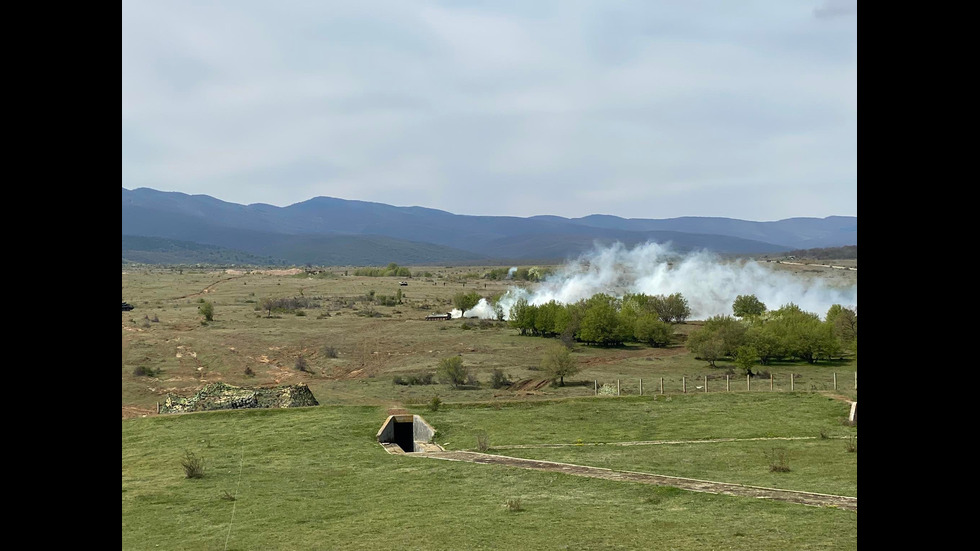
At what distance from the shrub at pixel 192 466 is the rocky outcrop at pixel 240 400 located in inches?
255

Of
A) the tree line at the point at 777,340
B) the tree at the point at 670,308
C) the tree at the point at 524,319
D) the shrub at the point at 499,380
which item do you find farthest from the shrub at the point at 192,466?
the tree at the point at 670,308

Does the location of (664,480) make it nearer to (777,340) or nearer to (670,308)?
(777,340)

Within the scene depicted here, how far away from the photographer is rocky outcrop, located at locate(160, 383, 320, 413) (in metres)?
20.7

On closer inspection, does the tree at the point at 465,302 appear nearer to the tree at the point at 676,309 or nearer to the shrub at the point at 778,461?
the tree at the point at 676,309

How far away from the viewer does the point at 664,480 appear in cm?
1273

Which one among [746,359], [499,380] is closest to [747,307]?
[746,359]

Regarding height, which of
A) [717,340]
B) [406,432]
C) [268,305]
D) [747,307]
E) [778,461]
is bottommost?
[406,432]

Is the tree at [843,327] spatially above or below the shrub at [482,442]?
above

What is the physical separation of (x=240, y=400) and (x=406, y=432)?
5.49 metres

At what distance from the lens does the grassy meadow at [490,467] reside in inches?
390

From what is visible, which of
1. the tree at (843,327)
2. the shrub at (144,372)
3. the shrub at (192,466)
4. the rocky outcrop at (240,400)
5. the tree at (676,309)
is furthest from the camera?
the tree at (676,309)
